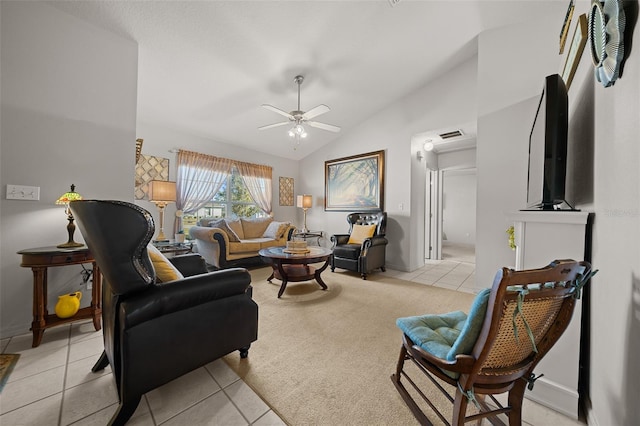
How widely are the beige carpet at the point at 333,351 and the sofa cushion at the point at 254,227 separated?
5.80 ft

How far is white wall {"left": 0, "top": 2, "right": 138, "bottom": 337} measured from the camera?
183 centimetres

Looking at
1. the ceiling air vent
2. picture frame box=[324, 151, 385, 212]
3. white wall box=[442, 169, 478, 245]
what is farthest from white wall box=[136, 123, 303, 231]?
white wall box=[442, 169, 478, 245]

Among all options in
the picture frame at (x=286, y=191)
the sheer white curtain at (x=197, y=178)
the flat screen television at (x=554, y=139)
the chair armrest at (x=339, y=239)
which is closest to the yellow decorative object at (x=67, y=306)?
the sheer white curtain at (x=197, y=178)

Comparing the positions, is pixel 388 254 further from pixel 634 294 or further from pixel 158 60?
pixel 158 60

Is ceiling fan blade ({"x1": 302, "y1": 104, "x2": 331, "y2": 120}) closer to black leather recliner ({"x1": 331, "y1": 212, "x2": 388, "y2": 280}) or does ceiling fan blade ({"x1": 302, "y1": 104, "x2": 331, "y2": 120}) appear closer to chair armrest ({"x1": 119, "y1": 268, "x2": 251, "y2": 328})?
black leather recliner ({"x1": 331, "y1": 212, "x2": 388, "y2": 280})

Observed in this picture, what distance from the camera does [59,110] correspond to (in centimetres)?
201

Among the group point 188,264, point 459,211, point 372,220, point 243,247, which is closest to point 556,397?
point 188,264

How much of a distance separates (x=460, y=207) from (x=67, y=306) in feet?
29.1

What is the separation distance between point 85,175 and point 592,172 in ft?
12.6

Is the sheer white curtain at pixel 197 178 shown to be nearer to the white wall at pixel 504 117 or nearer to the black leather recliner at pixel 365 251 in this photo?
the black leather recliner at pixel 365 251

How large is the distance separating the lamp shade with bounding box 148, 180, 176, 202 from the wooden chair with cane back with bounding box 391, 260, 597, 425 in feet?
11.1

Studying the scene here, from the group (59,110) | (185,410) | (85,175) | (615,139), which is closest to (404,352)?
(185,410)

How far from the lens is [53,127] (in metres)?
1.99

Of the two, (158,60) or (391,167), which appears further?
(391,167)
